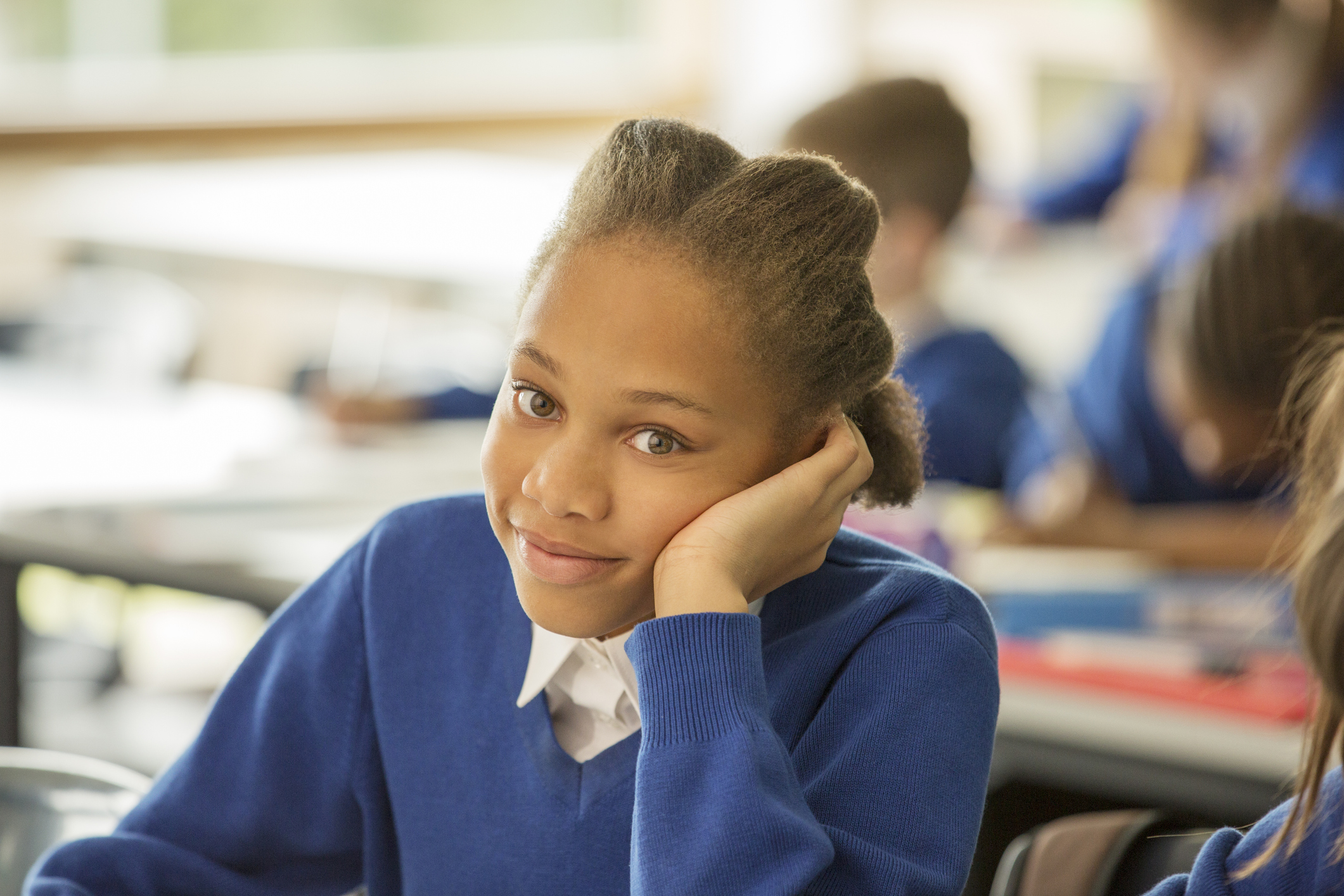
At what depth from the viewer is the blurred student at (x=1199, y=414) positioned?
1732 millimetres

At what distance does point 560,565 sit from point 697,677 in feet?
0.33

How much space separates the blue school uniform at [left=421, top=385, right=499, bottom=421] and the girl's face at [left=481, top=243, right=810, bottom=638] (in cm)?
196

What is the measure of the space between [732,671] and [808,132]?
1.34 metres

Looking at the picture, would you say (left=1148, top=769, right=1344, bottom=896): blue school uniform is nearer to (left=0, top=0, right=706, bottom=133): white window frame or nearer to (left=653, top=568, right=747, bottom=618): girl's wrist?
(left=653, top=568, right=747, bottom=618): girl's wrist

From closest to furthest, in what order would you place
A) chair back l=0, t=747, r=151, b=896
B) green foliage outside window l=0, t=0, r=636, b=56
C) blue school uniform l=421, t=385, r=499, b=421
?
chair back l=0, t=747, r=151, b=896 → blue school uniform l=421, t=385, r=499, b=421 → green foliage outside window l=0, t=0, r=636, b=56

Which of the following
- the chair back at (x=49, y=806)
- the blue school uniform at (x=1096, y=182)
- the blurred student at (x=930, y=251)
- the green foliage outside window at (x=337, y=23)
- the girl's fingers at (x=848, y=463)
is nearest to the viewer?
the girl's fingers at (x=848, y=463)

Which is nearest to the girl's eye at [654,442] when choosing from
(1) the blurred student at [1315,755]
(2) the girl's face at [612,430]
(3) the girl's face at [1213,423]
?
(2) the girl's face at [612,430]

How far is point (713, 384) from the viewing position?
2.58 feet

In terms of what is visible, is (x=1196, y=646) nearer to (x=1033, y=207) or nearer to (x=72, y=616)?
(x=1033, y=207)

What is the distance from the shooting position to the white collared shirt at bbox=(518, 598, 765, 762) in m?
0.91

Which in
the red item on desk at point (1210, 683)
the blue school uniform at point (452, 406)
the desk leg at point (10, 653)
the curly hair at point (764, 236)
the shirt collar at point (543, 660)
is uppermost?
the curly hair at point (764, 236)

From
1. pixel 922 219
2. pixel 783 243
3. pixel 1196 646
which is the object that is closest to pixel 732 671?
pixel 783 243

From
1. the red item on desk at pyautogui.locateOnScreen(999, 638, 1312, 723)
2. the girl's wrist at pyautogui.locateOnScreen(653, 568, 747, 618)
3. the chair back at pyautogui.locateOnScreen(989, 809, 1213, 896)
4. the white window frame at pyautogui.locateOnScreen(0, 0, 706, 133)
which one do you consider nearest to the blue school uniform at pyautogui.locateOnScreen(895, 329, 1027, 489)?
the red item on desk at pyautogui.locateOnScreen(999, 638, 1312, 723)

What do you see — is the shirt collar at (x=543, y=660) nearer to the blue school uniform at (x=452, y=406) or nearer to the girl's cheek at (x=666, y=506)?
the girl's cheek at (x=666, y=506)
